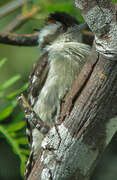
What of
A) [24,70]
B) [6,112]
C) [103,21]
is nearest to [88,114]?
[103,21]

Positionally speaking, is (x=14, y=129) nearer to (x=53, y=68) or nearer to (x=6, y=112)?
(x=6, y=112)

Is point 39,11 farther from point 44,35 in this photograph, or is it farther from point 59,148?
point 59,148

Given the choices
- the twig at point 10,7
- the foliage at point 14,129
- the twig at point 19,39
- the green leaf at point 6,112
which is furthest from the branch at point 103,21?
the twig at point 10,7

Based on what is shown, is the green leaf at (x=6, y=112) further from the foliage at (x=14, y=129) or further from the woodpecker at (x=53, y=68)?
the woodpecker at (x=53, y=68)

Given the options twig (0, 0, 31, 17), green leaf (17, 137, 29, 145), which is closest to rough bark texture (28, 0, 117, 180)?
green leaf (17, 137, 29, 145)

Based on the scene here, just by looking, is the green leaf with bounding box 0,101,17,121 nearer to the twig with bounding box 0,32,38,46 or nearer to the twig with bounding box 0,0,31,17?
the twig with bounding box 0,32,38,46

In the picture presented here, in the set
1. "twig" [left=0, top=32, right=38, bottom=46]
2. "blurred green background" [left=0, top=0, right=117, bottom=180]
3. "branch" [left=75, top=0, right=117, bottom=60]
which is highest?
"branch" [left=75, top=0, right=117, bottom=60]

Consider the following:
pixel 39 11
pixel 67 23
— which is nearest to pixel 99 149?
pixel 67 23
